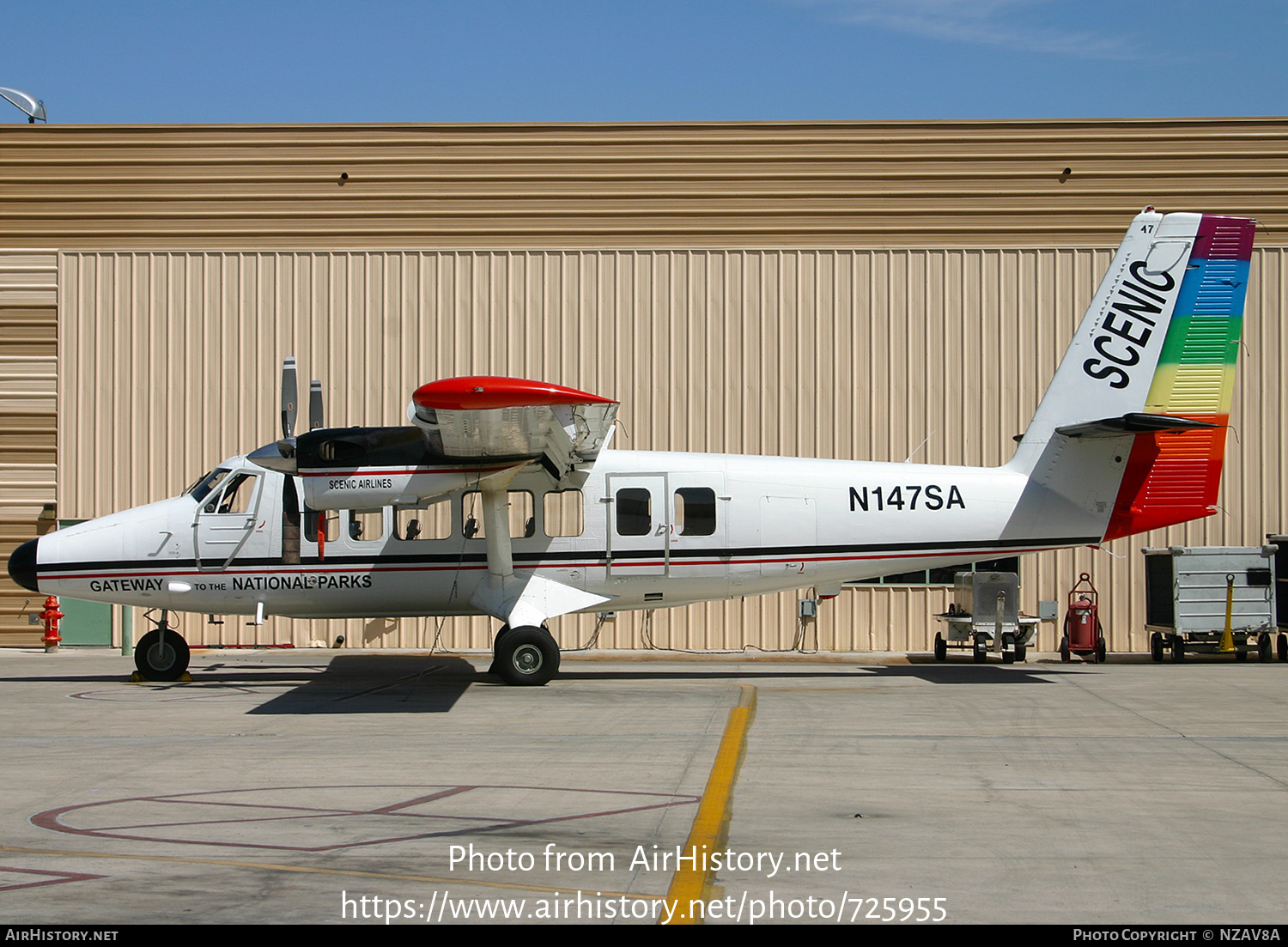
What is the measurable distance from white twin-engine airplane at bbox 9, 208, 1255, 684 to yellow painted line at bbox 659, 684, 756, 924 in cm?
370

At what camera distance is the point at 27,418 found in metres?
20.0

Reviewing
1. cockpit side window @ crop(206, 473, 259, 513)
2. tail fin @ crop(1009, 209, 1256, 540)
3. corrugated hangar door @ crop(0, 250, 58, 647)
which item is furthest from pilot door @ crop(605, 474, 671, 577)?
corrugated hangar door @ crop(0, 250, 58, 647)

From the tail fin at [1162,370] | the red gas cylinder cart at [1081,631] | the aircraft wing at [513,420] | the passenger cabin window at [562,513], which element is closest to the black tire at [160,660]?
the aircraft wing at [513,420]

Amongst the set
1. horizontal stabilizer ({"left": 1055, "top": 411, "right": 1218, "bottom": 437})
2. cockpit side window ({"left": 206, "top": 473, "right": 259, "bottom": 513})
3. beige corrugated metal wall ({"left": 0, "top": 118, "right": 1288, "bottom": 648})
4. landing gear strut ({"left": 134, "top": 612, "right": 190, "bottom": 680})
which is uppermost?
beige corrugated metal wall ({"left": 0, "top": 118, "right": 1288, "bottom": 648})

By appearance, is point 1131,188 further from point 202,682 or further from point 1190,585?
point 202,682

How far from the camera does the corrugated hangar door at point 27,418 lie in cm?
1988

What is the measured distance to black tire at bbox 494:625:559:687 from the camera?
43.7 feet

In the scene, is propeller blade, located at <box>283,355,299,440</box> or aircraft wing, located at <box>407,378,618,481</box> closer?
aircraft wing, located at <box>407,378,618,481</box>

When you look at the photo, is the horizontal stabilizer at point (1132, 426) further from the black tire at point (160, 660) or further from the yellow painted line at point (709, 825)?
the black tire at point (160, 660)

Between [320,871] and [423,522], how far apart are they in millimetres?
8725

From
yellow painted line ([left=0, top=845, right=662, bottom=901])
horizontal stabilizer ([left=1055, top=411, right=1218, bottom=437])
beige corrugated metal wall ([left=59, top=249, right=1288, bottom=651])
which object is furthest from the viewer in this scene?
beige corrugated metal wall ([left=59, top=249, right=1288, bottom=651])

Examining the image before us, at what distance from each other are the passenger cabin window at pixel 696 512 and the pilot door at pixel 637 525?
0.17 metres

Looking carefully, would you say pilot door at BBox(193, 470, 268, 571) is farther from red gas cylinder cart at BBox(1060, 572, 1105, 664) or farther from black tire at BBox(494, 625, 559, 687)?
red gas cylinder cart at BBox(1060, 572, 1105, 664)

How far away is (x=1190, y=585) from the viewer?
669 inches
